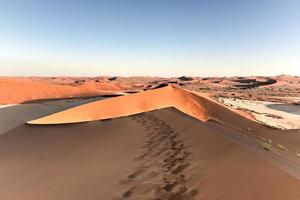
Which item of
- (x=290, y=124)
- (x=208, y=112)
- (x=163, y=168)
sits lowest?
(x=290, y=124)

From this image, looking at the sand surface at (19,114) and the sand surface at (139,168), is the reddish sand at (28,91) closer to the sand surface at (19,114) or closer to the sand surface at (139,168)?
the sand surface at (19,114)

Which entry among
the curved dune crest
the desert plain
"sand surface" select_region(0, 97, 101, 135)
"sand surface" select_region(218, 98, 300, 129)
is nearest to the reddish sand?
"sand surface" select_region(0, 97, 101, 135)

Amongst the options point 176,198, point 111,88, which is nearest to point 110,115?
point 176,198

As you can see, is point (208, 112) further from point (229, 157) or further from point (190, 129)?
point (229, 157)

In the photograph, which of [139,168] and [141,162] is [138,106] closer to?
[141,162]

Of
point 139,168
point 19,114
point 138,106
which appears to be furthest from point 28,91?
point 139,168

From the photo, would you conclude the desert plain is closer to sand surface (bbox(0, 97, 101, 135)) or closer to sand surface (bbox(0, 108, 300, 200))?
sand surface (bbox(0, 108, 300, 200))
